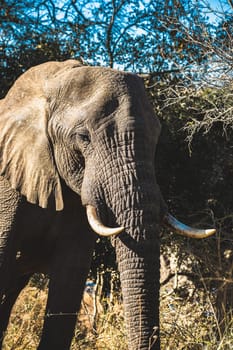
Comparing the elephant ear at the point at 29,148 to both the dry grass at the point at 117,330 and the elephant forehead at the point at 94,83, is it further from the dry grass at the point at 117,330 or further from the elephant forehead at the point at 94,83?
the dry grass at the point at 117,330

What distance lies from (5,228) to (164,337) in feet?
5.87

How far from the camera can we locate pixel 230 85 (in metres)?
7.69

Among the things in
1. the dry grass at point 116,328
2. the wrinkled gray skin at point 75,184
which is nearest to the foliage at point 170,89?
the dry grass at point 116,328

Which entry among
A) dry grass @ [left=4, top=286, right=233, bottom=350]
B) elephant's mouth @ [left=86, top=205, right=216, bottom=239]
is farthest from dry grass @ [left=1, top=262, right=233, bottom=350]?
elephant's mouth @ [left=86, top=205, right=216, bottom=239]

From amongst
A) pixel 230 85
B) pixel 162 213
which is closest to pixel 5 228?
pixel 162 213

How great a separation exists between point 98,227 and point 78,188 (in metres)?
0.57

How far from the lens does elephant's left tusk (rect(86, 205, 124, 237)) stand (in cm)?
486

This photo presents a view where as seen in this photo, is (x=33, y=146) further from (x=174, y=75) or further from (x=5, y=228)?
(x=174, y=75)

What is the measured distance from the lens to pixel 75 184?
219 inches

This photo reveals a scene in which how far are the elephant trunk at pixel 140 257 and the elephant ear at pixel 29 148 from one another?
0.72m

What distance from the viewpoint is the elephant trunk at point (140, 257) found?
4.72 metres

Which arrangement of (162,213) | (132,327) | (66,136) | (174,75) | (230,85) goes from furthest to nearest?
(174,75) → (230,85) → (66,136) → (162,213) → (132,327)

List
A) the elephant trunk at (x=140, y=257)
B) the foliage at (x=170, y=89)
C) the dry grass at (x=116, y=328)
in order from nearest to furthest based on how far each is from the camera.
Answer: the elephant trunk at (x=140, y=257) < the dry grass at (x=116, y=328) < the foliage at (x=170, y=89)

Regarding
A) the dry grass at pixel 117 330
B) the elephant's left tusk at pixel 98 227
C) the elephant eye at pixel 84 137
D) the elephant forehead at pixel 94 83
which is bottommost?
the dry grass at pixel 117 330
